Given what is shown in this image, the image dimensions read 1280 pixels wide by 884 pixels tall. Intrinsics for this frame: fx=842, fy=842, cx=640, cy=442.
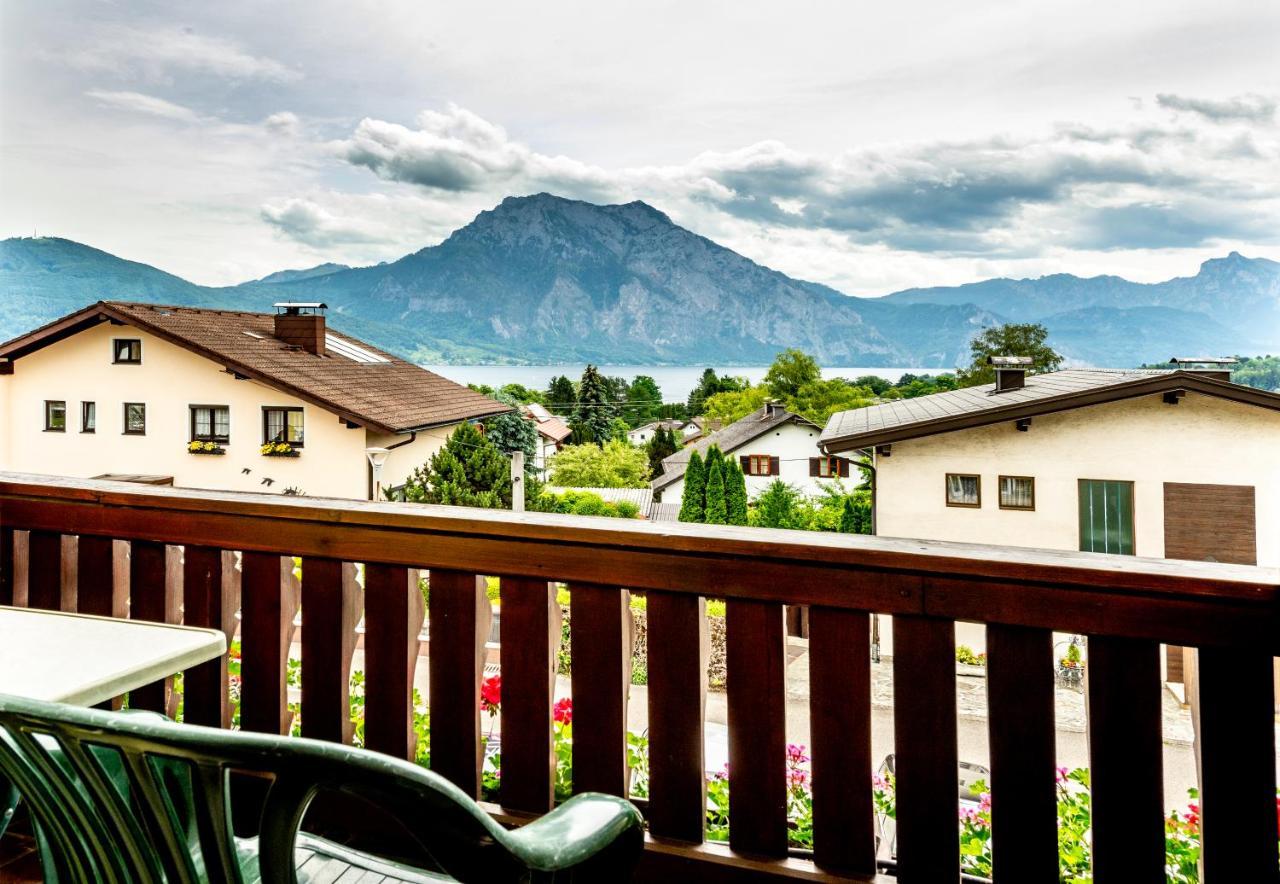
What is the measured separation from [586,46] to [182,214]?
9.81ft

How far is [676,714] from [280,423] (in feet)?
12.8

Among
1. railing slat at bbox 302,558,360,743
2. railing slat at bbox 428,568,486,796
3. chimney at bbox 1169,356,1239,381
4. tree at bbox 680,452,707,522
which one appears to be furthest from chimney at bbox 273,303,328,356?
chimney at bbox 1169,356,1239,381

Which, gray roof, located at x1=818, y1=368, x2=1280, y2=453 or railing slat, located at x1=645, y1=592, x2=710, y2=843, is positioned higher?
gray roof, located at x1=818, y1=368, x2=1280, y2=453

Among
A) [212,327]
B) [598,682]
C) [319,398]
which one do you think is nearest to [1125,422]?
[598,682]

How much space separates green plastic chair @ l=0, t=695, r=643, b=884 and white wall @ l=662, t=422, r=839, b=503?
4066 mm

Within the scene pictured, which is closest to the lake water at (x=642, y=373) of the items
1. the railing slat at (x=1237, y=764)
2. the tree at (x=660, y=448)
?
the tree at (x=660, y=448)

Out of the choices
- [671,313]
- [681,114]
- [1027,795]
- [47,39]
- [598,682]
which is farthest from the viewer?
[671,313]

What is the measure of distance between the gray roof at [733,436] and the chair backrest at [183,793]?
403 centimetres

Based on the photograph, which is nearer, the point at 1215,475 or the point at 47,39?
the point at 1215,475

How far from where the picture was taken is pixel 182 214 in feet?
18.0

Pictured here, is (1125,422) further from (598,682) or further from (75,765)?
(75,765)

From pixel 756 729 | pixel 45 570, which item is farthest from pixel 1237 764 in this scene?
→ pixel 45 570

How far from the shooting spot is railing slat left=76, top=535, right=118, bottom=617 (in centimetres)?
133

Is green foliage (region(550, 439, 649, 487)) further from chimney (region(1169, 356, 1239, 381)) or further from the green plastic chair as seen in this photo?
the green plastic chair
